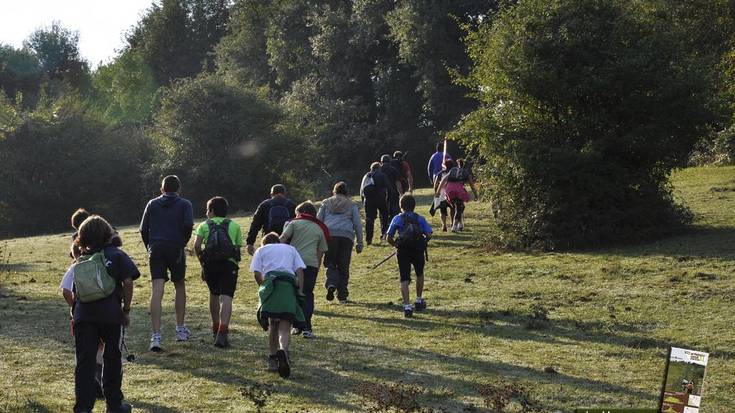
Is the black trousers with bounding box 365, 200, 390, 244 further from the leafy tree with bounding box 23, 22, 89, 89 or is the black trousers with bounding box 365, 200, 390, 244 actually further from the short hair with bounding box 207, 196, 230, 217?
the leafy tree with bounding box 23, 22, 89, 89

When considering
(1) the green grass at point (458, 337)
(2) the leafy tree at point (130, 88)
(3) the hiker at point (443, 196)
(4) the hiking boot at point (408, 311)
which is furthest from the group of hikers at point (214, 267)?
(2) the leafy tree at point (130, 88)

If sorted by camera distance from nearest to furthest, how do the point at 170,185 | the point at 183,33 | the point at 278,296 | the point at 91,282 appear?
the point at 91,282
the point at 278,296
the point at 170,185
the point at 183,33

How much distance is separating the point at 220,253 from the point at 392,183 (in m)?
13.5

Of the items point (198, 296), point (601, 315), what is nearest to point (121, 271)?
point (601, 315)

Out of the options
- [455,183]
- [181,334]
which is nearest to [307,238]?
[181,334]

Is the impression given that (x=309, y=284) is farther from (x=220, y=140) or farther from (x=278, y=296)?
(x=220, y=140)

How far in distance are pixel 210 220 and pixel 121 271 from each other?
11.5 ft

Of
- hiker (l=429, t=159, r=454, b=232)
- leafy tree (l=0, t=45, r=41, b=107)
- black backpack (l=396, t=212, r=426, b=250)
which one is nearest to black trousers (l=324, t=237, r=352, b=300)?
black backpack (l=396, t=212, r=426, b=250)

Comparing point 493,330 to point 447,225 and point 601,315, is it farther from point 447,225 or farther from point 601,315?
point 447,225

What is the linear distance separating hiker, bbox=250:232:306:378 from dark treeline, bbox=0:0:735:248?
12.1m

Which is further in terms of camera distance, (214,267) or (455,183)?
(455,183)

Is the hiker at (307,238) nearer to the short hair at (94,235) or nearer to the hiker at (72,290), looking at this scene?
the hiker at (72,290)

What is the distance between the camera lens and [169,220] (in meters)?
13.0

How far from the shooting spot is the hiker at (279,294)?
38.1 ft
